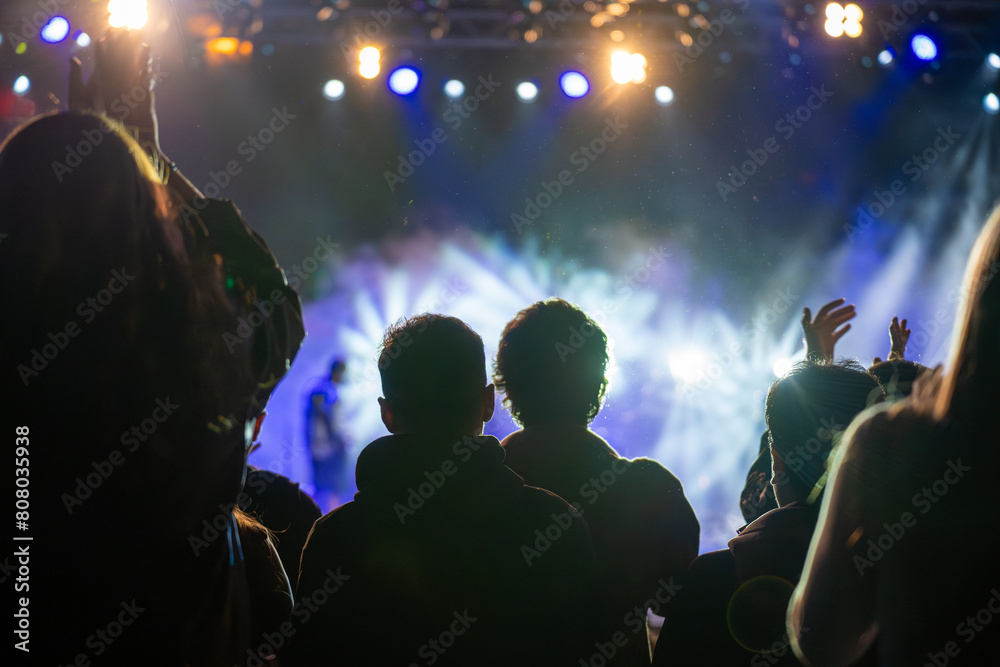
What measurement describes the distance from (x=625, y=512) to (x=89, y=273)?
1216 millimetres

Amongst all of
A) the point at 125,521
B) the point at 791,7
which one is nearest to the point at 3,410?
the point at 125,521

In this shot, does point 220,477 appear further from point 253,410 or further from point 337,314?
point 337,314

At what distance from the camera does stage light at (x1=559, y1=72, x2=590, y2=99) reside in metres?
6.04

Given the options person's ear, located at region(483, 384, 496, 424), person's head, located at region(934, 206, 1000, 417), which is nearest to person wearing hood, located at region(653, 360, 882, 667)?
person's ear, located at region(483, 384, 496, 424)

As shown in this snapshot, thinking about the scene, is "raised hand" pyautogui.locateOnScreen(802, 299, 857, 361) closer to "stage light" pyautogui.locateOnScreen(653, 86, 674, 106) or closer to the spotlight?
"stage light" pyautogui.locateOnScreen(653, 86, 674, 106)

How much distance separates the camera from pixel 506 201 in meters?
6.85

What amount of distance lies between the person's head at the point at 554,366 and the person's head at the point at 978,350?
36.0 inches

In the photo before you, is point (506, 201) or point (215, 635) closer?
point (215, 635)

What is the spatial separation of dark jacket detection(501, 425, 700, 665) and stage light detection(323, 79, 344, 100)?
526 centimetres

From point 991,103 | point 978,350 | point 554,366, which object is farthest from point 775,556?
point 991,103

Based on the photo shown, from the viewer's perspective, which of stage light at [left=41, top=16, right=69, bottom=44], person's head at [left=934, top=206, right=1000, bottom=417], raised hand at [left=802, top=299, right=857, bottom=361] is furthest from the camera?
stage light at [left=41, top=16, right=69, bottom=44]

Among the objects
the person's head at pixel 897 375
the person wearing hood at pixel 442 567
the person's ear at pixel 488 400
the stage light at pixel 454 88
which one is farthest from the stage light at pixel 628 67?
the person wearing hood at pixel 442 567

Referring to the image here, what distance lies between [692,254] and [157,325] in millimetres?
6762

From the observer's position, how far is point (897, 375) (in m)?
2.03
